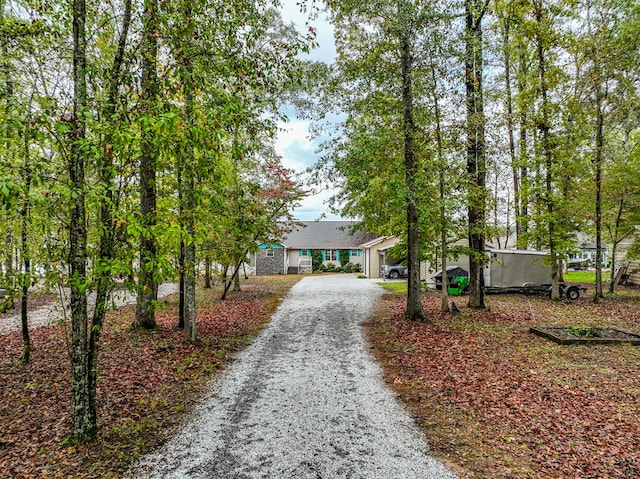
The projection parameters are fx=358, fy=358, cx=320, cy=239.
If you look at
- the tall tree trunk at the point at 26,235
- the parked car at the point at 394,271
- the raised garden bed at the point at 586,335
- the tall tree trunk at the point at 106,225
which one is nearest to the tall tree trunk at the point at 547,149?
the raised garden bed at the point at 586,335

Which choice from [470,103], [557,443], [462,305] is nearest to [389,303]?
[462,305]

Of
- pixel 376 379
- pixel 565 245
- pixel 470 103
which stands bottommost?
pixel 376 379

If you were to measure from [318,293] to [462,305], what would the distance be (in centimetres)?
703

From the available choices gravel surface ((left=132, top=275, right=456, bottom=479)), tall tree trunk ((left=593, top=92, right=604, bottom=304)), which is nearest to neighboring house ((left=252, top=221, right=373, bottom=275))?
tall tree trunk ((left=593, top=92, right=604, bottom=304))

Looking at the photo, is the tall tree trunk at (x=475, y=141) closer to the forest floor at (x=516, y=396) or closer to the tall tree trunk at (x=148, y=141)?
the forest floor at (x=516, y=396)

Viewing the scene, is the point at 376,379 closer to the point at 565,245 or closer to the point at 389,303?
the point at 389,303

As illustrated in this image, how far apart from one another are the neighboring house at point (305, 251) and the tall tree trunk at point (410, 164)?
76.9 feet

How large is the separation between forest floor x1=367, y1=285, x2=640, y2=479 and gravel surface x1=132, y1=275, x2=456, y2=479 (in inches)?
15.1

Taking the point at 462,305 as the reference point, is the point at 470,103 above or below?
above

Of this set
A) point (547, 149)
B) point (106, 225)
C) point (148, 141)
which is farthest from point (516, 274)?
point (106, 225)

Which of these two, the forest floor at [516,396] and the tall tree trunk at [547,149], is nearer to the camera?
the forest floor at [516,396]

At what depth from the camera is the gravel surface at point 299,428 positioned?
11.8 ft

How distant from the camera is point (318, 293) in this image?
698 inches

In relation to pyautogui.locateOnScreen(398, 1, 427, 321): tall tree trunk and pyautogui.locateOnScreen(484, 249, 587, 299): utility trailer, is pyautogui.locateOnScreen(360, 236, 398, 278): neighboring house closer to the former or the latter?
pyautogui.locateOnScreen(484, 249, 587, 299): utility trailer
